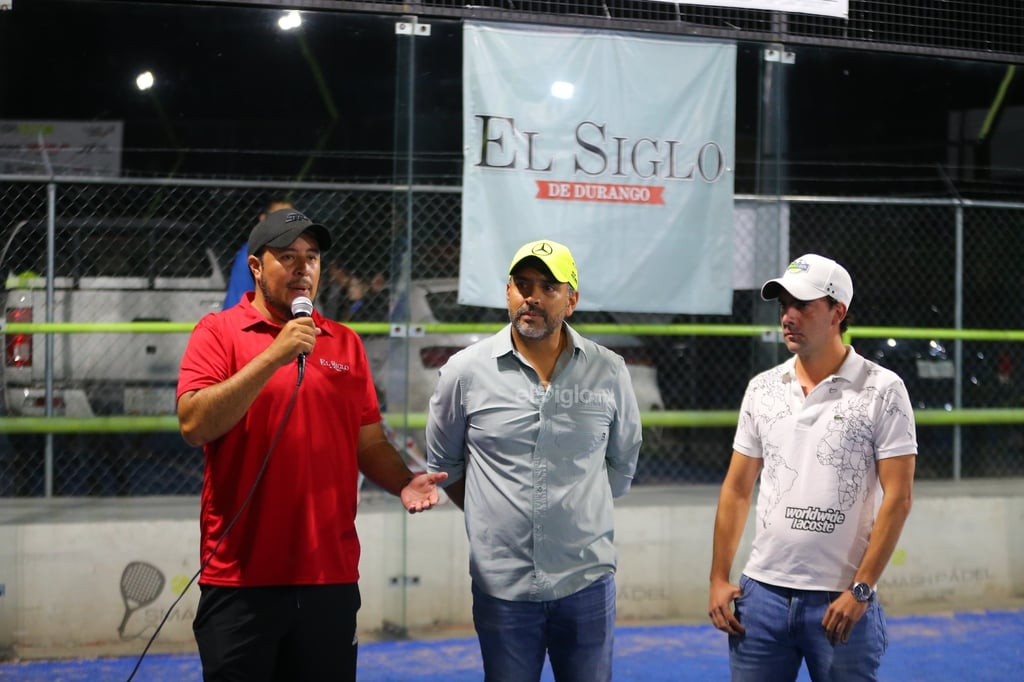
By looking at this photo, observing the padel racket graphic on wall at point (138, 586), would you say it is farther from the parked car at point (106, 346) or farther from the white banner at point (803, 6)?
the white banner at point (803, 6)

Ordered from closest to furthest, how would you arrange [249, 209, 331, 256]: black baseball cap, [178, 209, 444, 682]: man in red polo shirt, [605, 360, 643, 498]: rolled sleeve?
[178, 209, 444, 682]: man in red polo shirt
[249, 209, 331, 256]: black baseball cap
[605, 360, 643, 498]: rolled sleeve

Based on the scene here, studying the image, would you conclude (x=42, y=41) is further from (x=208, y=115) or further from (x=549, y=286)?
(x=549, y=286)

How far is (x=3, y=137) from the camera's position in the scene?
6090 mm

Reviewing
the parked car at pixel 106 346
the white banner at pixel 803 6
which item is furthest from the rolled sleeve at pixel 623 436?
the parked car at pixel 106 346

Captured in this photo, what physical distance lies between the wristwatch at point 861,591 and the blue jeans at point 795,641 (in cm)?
10

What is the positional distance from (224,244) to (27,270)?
5.23 feet

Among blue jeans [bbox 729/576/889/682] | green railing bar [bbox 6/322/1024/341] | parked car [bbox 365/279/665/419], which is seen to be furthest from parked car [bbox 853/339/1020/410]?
blue jeans [bbox 729/576/889/682]

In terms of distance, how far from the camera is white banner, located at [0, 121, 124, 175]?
20.0ft

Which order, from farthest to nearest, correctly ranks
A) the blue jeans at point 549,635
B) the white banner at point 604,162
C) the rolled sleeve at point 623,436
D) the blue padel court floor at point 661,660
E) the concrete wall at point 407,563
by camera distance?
Answer: the white banner at point 604,162 < the concrete wall at point 407,563 < the blue padel court floor at point 661,660 < the rolled sleeve at point 623,436 < the blue jeans at point 549,635

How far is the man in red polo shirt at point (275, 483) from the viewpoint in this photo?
3092mm

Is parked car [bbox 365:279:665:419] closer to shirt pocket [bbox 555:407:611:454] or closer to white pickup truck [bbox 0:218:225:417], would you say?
white pickup truck [bbox 0:218:225:417]

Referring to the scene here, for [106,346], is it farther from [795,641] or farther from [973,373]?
[973,373]

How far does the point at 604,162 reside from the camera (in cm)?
607

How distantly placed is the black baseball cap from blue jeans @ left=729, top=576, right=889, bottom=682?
69.6 inches
